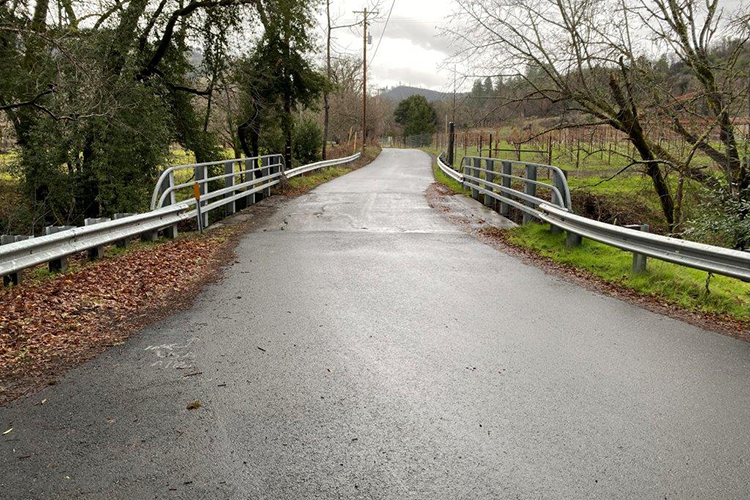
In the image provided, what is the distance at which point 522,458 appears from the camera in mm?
3150

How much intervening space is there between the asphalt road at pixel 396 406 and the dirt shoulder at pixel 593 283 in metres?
0.30

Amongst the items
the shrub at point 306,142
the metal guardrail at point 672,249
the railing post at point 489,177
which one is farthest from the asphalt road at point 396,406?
the shrub at point 306,142

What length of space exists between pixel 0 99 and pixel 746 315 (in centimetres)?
1879

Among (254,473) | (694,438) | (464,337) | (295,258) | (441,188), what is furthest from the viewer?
(441,188)

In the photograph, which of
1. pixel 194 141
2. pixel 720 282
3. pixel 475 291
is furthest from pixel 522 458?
pixel 194 141

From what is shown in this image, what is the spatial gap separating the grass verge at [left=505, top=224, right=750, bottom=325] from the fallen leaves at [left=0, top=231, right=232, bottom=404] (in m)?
5.23

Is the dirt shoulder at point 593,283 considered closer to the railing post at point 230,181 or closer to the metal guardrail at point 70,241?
the railing post at point 230,181

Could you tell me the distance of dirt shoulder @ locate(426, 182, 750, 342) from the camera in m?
5.71

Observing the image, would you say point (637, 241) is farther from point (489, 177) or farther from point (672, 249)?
point (489, 177)

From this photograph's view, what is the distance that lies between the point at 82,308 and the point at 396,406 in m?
3.76

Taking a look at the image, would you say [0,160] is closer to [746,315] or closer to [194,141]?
[194,141]

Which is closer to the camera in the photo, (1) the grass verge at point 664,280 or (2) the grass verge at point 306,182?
(1) the grass verge at point 664,280

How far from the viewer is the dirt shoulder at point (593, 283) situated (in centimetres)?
571

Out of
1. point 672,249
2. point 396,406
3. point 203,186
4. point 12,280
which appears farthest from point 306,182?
point 396,406
